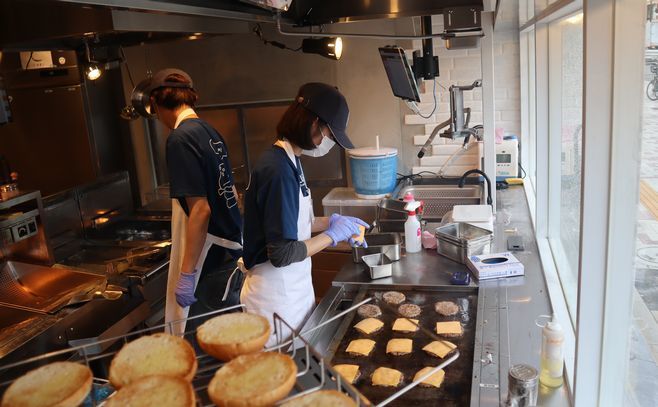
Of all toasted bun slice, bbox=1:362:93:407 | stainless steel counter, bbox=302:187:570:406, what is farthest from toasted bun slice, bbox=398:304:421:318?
toasted bun slice, bbox=1:362:93:407

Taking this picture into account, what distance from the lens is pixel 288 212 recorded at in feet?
5.96

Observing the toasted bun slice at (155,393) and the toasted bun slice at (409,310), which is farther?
the toasted bun slice at (409,310)

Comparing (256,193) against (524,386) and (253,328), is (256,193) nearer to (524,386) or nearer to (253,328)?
(253,328)

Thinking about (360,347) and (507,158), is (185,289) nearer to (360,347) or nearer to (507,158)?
(360,347)

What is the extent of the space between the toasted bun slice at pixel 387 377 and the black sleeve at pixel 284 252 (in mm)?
496

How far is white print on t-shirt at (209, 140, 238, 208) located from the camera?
249 centimetres

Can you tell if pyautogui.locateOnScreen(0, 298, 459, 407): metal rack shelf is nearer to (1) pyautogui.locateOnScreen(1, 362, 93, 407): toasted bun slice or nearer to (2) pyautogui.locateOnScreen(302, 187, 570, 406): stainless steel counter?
(1) pyautogui.locateOnScreen(1, 362, 93, 407): toasted bun slice

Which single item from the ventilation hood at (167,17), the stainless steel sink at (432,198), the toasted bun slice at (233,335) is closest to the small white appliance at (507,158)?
the stainless steel sink at (432,198)

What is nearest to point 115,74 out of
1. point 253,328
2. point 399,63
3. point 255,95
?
point 255,95

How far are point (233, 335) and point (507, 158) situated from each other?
3151mm

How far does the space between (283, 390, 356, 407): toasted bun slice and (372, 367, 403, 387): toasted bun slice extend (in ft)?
2.31

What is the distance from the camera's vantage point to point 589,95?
47.1 inches

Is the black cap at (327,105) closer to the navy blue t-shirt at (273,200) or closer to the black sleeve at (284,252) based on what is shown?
the navy blue t-shirt at (273,200)

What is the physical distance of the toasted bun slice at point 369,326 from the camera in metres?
1.82
